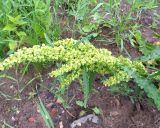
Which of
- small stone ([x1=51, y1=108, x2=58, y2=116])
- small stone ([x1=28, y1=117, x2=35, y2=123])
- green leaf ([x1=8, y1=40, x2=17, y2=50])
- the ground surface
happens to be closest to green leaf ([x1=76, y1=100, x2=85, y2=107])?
the ground surface

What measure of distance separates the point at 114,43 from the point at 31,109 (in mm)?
696

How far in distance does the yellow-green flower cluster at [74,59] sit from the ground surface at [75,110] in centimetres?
31

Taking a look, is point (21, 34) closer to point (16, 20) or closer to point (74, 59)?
point (16, 20)

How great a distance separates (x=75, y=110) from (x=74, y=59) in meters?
0.46

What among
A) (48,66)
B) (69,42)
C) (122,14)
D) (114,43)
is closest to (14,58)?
(69,42)

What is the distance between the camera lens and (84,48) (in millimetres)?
1570

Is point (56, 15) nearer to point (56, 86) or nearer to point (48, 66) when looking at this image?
point (48, 66)

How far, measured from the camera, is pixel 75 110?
188 centimetres

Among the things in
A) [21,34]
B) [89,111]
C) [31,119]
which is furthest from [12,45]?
[89,111]

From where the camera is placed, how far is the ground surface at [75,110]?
1.82 metres

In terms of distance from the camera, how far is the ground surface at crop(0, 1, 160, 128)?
182 centimetres

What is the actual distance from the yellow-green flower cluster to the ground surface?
31cm

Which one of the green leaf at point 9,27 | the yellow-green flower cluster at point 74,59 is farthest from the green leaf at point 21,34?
the yellow-green flower cluster at point 74,59

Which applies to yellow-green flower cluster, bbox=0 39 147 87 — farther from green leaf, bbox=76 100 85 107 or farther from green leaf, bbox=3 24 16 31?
green leaf, bbox=3 24 16 31
